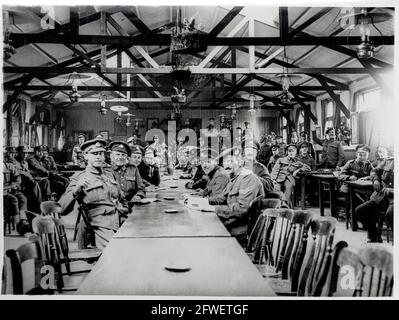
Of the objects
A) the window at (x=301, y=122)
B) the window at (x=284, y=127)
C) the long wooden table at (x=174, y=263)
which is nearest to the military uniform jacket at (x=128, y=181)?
the long wooden table at (x=174, y=263)

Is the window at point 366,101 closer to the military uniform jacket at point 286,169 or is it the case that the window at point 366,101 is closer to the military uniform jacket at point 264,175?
the military uniform jacket at point 286,169

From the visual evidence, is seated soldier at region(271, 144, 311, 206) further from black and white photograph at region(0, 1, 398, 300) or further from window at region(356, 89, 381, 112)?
window at region(356, 89, 381, 112)

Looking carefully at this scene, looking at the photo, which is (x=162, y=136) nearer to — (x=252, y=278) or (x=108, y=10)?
(x=108, y=10)

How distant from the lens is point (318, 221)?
233 cm

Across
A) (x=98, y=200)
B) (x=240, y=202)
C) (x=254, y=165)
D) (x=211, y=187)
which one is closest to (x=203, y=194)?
(x=211, y=187)

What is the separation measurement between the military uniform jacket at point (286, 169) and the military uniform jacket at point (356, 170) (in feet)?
5.12

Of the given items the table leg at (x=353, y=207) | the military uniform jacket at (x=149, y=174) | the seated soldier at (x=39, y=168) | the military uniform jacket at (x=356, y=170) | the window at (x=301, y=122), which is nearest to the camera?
the table leg at (x=353, y=207)

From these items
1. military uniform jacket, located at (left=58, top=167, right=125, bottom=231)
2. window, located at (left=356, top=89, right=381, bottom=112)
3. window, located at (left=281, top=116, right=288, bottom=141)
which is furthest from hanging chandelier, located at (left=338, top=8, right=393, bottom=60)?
window, located at (left=281, top=116, right=288, bottom=141)

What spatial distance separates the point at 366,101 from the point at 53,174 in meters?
6.70

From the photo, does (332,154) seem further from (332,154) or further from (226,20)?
(226,20)

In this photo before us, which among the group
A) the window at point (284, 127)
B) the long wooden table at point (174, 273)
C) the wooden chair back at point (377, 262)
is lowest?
the long wooden table at point (174, 273)

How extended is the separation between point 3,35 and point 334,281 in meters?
2.65

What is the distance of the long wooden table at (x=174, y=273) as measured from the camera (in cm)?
169

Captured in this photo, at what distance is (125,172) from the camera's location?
16.9 ft
